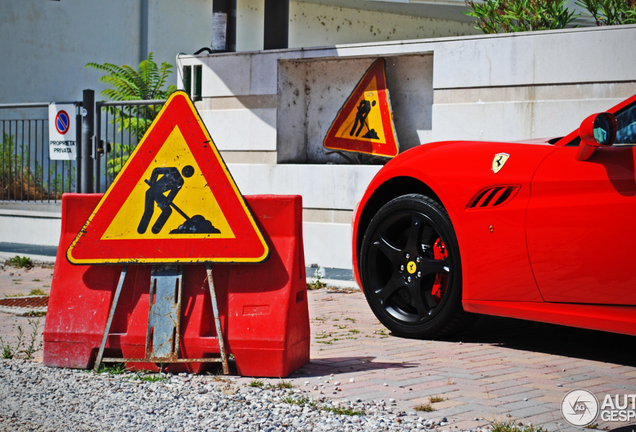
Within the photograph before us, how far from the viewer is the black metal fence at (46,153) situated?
1030 cm

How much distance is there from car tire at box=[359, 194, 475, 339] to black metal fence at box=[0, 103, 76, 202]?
23.7 feet

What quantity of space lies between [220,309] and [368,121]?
16.1 ft

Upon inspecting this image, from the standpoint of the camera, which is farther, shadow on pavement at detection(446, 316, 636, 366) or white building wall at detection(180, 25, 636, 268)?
white building wall at detection(180, 25, 636, 268)

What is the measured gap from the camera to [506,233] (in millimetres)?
4406

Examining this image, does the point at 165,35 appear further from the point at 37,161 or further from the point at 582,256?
the point at 582,256

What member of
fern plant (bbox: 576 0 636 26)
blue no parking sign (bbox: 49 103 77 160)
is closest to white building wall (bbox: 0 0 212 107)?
blue no parking sign (bbox: 49 103 77 160)

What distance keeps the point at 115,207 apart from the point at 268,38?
6206mm

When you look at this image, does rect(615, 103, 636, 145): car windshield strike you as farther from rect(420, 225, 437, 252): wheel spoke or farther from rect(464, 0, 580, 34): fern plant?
rect(464, 0, 580, 34): fern plant

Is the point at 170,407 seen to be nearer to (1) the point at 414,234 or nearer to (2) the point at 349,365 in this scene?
(2) the point at 349,365

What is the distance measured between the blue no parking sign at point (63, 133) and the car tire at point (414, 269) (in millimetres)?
6366

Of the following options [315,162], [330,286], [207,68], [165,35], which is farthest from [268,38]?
[165,35]

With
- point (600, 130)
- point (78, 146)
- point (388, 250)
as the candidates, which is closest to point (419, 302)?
point (388, 250)

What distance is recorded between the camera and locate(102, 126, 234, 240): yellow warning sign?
4.18m

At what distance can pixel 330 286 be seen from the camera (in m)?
7.85
